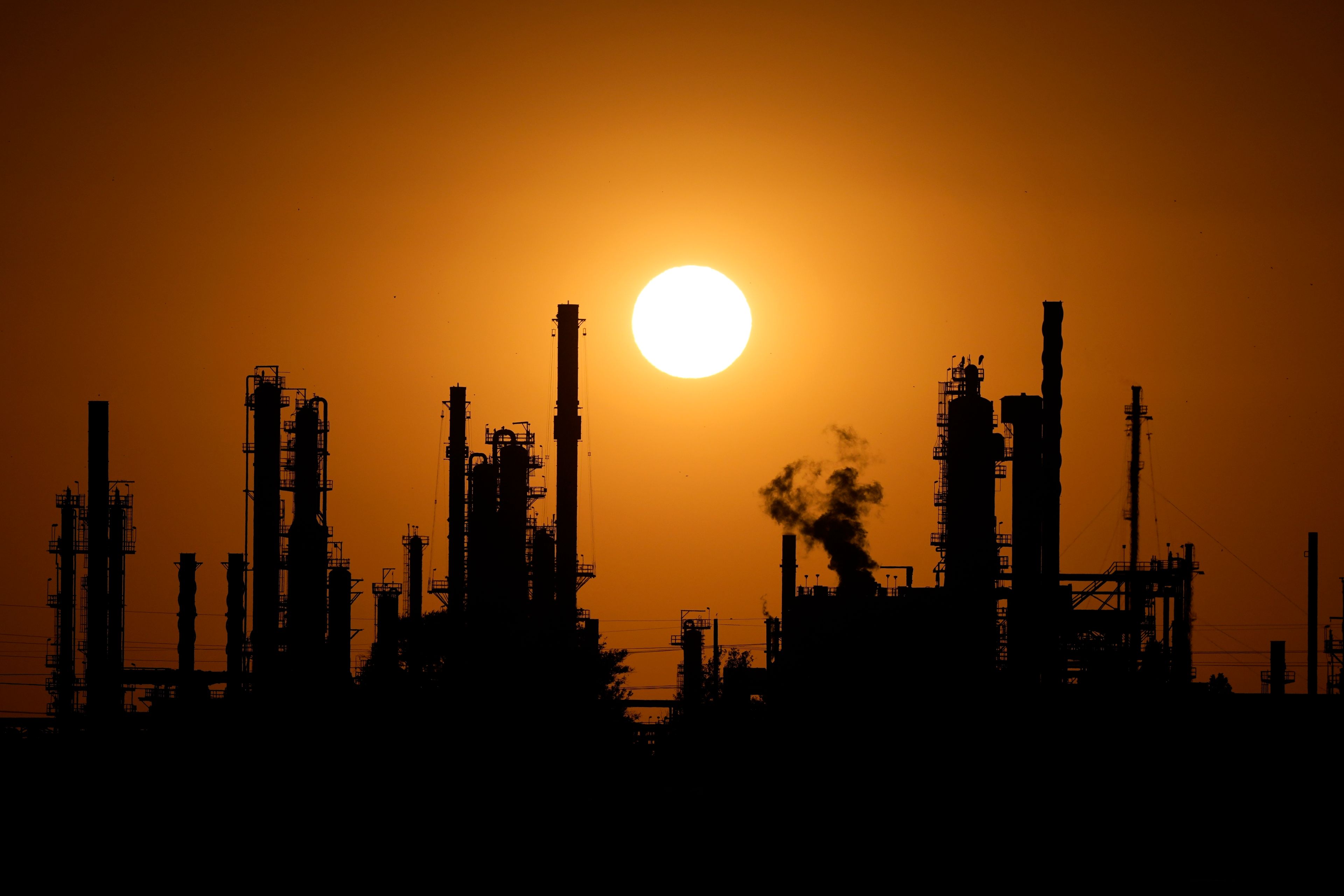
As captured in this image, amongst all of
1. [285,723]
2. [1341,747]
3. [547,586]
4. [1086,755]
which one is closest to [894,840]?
[1086,755]

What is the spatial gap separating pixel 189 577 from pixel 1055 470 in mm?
25190

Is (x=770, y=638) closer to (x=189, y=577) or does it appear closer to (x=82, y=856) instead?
(x=189, y=577)

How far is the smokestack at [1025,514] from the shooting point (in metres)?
43.1

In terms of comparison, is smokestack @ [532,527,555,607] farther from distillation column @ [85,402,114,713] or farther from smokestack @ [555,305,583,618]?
distillation column @ [85,402,114,713]

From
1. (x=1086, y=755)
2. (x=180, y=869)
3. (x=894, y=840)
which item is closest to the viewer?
(x=180, y=869)

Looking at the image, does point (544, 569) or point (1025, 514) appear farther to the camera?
point (544, 569)

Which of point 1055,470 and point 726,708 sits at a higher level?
point 1055,470

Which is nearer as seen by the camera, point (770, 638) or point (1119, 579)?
point (1119, 579)

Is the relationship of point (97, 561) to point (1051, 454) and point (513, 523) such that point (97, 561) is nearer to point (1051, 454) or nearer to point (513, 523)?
point (513, 523)

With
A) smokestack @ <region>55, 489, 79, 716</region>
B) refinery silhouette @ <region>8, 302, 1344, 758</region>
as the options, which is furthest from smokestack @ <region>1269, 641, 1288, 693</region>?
smokestack @ <region>55, 489, 79, 716</region>

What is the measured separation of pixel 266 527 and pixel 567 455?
970 centimetres

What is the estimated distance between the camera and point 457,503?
52250 mm

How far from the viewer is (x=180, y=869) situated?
28.2 metres

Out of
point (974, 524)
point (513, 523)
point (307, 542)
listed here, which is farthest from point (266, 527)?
point (974, 524)
